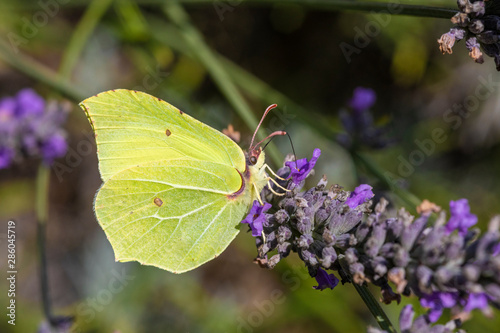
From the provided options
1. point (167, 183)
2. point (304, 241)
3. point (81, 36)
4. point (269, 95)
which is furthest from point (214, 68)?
point (304, 241)

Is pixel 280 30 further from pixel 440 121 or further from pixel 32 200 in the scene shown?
pixel 32 200

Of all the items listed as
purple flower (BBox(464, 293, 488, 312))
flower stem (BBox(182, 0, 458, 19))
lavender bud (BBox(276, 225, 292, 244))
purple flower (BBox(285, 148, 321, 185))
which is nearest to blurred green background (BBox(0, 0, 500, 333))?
flower stem (BBox(182, 0, 458, 19))

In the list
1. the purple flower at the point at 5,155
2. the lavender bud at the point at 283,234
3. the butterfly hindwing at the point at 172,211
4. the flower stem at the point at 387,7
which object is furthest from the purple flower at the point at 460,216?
the purple flower at the point at 5,155

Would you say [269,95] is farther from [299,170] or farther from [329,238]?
[329,238]

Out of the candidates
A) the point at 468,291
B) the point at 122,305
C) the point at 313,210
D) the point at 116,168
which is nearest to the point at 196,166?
the point at 116,168

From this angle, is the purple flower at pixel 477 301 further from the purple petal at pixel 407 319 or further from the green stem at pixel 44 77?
the green stem at pixel 44 77

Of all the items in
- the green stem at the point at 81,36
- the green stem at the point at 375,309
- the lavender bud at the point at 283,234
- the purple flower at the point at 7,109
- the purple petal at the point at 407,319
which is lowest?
the purple flower at the point at 7,109
